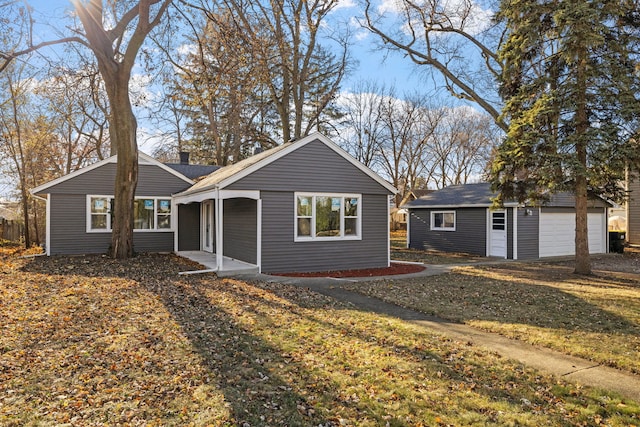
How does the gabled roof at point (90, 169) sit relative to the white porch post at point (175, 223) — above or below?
above

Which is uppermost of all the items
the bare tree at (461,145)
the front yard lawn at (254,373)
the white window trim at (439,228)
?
the bare tree at (461,145)

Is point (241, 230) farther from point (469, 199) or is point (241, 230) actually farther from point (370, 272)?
point (469, 199)

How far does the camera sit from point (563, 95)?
12.4 m

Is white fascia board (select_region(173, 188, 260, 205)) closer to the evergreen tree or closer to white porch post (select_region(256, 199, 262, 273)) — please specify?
white porch post (select_region(256, 199, 262, 273))

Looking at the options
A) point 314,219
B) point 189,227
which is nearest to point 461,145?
A: point 189,227

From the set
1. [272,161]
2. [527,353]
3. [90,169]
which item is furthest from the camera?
[90,169]

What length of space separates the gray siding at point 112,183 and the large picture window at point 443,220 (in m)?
12.7

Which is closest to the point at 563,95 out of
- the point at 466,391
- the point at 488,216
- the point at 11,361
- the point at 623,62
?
the point at 623,62

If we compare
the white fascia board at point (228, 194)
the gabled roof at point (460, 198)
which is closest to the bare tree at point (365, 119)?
the gabled roof at point (460, 198)

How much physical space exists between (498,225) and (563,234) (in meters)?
3.70

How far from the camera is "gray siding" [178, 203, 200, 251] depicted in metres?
18.5

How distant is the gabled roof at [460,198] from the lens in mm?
19344

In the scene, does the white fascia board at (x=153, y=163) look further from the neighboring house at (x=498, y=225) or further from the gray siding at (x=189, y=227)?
the neighboring house at (x=498, y=225)

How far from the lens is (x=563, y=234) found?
64.9 feet
